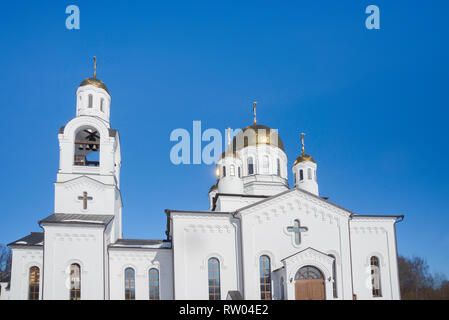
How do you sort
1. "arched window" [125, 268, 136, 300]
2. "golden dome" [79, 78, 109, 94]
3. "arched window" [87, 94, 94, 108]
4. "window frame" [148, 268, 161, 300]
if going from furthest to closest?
"golden dome" [79, 78, 109, 94], "arched window" [87, 94, 94, 108], "window frame" [148, 268, 161, 300], "arched window" [125, 268, 136, 300]

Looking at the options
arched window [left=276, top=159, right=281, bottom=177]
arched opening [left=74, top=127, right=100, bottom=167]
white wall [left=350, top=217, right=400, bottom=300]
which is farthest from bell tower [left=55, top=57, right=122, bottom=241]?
white wall [left=350, top=217, right=400, bottom=300]

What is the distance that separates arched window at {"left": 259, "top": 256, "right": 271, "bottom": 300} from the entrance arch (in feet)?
4.86

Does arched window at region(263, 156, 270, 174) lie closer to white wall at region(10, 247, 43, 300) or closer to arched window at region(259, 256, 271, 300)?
arched window at region(259, 256, 271, 300)

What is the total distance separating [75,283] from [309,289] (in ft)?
35.8

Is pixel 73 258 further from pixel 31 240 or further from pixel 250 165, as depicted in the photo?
pixel 250 165

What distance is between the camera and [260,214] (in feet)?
72.8

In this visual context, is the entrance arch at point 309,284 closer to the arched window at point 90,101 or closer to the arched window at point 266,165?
the arched window at point 266,165

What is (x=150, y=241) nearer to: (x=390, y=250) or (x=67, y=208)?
(x=67, y=208)

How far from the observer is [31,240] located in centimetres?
2342

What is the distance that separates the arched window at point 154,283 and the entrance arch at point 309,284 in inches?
288

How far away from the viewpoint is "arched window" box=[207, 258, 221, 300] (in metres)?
21.5

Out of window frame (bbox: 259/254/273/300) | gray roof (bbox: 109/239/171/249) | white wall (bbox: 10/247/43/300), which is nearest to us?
window frame (bbox: 259/254/273/300)

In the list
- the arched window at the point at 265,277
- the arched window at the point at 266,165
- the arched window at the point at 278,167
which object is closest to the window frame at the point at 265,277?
the arched window at the point at 265,277

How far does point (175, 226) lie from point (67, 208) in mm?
5871
